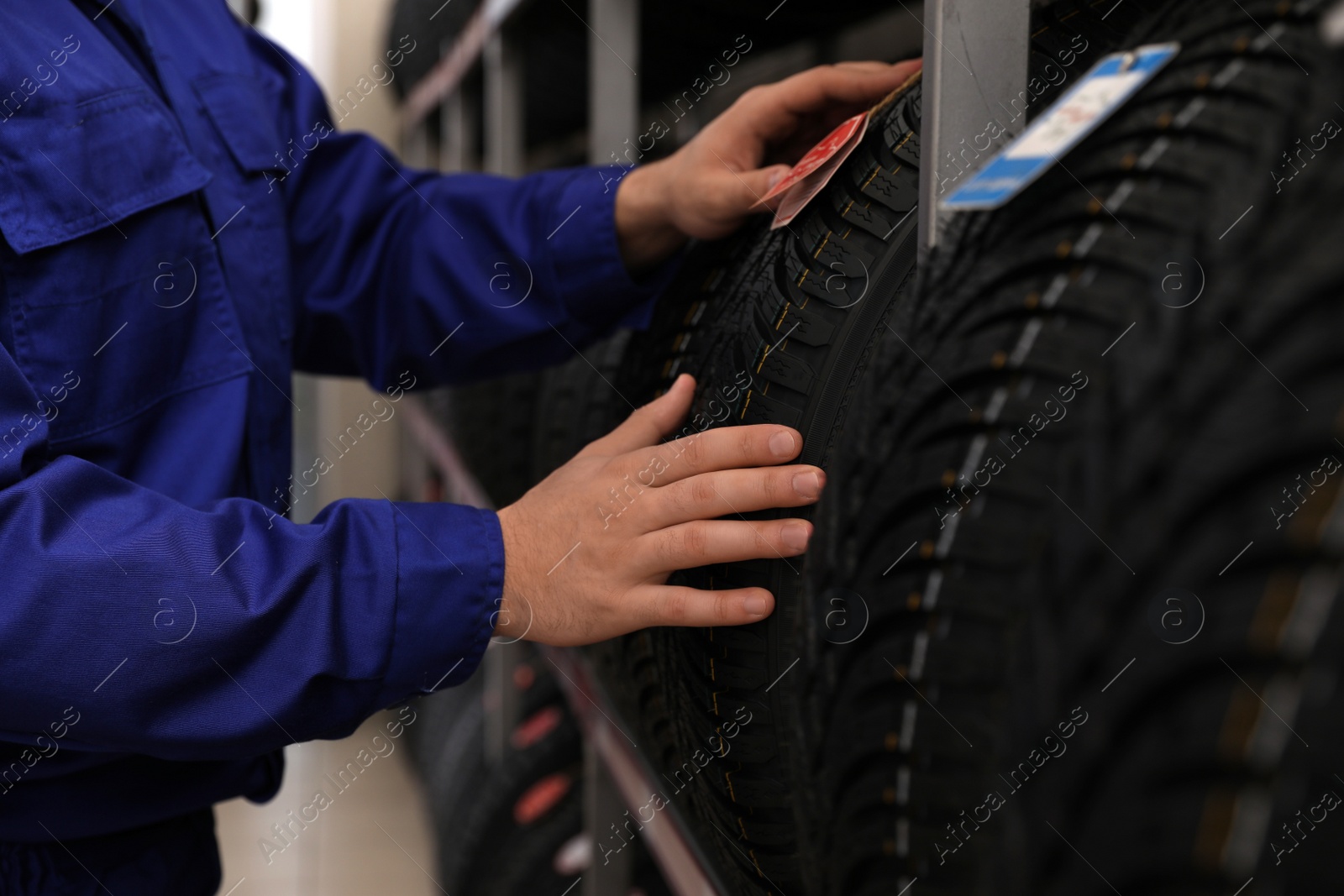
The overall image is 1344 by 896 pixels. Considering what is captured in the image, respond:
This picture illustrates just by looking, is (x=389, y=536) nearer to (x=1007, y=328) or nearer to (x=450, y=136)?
(x=1007, y=328)

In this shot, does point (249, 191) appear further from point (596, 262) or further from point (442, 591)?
point (442, 591)

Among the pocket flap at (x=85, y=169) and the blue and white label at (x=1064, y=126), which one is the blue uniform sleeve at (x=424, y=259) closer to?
the pocket flap at (x=85, y=169)

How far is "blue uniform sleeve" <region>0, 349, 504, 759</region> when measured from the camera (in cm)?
69

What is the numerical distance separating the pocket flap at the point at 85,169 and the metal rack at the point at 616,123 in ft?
1.72

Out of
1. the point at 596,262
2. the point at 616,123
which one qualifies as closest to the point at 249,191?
the point at 596,262

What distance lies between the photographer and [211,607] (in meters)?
0.69

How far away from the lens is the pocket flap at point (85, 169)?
81 centimetres

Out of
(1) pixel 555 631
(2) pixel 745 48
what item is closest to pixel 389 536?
(1) pixel 555 631

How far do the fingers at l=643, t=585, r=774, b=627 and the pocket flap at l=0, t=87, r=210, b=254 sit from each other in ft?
1.80

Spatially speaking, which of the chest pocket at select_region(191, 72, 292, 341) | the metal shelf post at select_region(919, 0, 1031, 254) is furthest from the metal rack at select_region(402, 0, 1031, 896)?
the chest pocket at select_region(191, 72, 292, 341)

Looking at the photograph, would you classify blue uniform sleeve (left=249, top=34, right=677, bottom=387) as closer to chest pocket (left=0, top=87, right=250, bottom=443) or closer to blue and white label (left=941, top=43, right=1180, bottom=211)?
chest pocket (left=0, top=87, right=250, bottom=443)

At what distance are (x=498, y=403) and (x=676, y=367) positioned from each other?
35.2 inches

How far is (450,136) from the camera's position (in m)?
2.84

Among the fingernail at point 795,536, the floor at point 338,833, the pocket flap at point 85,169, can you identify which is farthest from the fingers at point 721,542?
the floor at point 338,833
